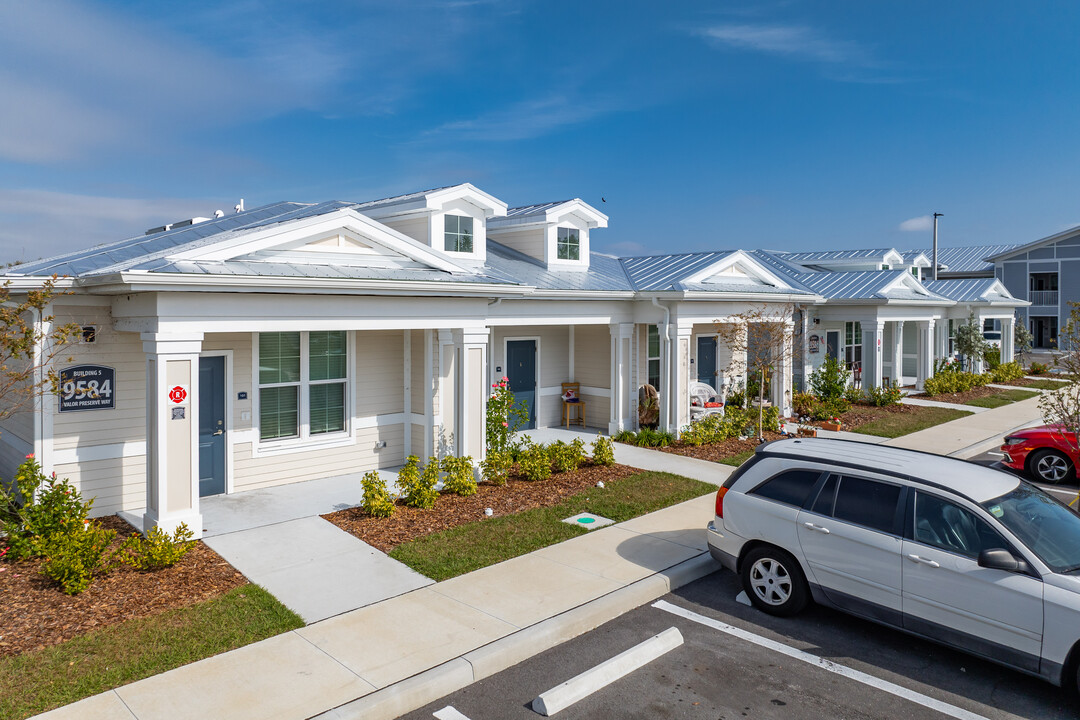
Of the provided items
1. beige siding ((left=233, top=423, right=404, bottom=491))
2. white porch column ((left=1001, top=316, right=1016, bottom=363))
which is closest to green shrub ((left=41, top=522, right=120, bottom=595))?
beige siding ((left=233, top=423, right=404, bottom=491))

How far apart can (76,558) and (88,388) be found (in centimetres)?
308

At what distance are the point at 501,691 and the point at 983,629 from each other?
3.88 metres

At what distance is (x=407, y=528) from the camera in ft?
31.2

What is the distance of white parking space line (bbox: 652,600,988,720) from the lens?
5410mm

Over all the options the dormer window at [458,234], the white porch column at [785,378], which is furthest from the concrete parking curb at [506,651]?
the white porch column at [785,378]

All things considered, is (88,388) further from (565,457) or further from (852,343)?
(852,343)

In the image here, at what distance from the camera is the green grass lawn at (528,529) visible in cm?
834

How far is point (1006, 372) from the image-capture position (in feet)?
95.6

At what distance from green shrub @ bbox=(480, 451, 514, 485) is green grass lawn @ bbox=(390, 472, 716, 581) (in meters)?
1.30

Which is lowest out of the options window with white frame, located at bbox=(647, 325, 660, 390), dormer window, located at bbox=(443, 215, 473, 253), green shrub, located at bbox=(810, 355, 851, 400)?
green shrub, located at bbox=(810, 355, 851, 400)

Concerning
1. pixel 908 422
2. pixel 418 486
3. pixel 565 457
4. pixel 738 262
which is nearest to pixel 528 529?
pixel 418 486

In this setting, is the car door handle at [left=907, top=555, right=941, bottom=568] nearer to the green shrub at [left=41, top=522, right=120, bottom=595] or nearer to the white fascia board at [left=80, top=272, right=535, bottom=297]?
the white fascia board at [left=80, top=272, right=535, bottom=297]

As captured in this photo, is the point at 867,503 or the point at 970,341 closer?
the point at 867,503

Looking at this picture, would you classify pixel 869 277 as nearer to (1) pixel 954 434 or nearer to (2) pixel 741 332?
(1) pixel 954 434
